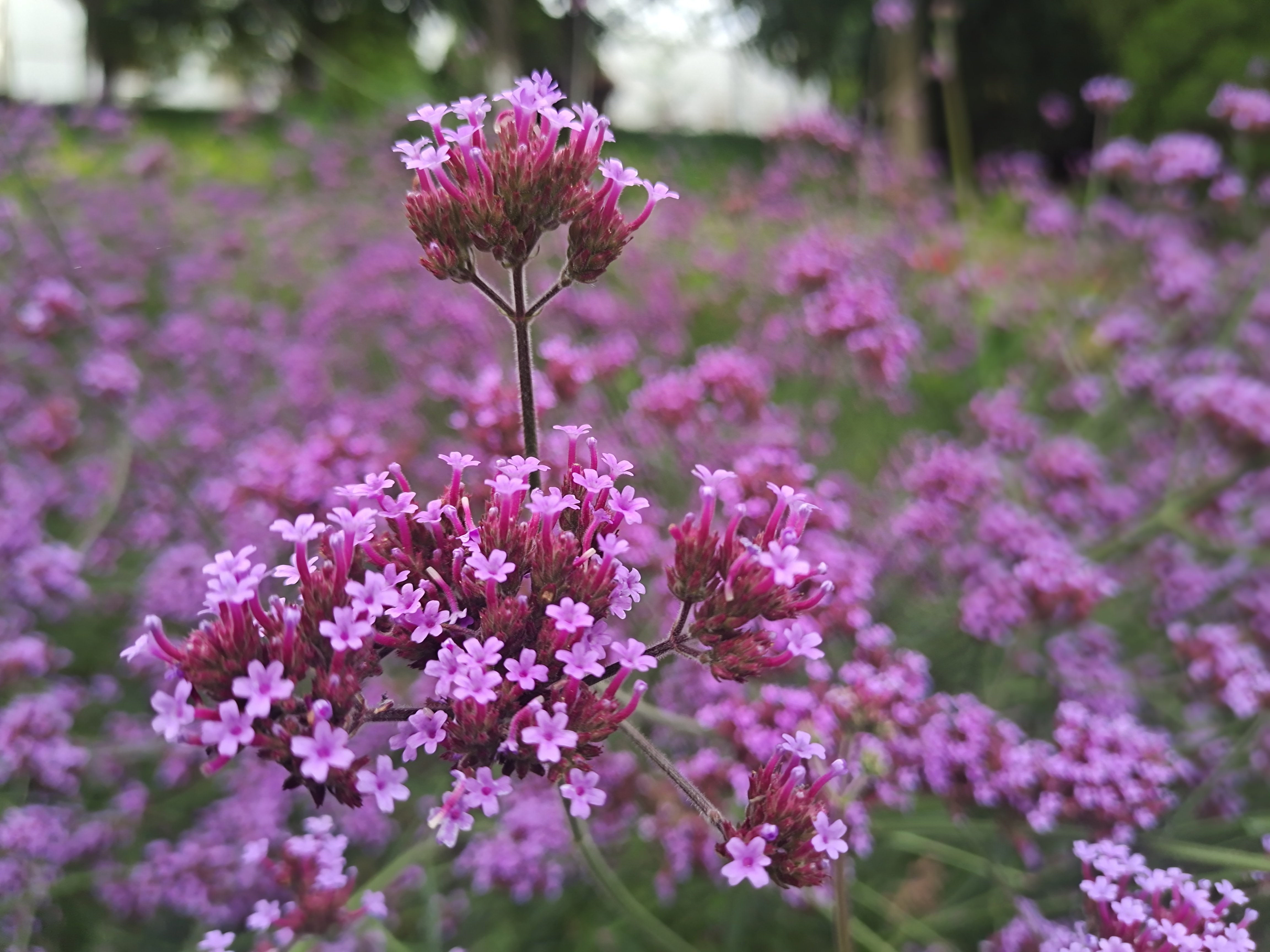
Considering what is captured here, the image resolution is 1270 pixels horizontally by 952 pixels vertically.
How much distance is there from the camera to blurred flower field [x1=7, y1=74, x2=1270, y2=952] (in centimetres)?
105

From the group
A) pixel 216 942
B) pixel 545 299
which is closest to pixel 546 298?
pixel 545 299

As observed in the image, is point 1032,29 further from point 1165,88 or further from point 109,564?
point 109,564

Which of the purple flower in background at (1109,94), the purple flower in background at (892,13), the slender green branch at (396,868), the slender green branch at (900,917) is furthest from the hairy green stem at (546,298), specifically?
the purple flower in background at (892,13)

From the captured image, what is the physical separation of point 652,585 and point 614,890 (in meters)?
0.73

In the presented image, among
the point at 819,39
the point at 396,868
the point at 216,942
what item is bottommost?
the point at 396,868

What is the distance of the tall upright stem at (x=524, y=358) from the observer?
3.66ft

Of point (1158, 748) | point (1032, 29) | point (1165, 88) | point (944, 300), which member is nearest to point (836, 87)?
point (1032, 29)

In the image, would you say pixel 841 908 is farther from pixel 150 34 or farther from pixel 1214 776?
pixel 150 34

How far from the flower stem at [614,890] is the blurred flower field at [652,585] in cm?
2

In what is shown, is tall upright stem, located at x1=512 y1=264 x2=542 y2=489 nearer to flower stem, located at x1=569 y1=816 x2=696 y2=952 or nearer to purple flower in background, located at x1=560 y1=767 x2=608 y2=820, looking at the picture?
purple flower in background, located at x1=560 y1=767 x2=608 y2=820

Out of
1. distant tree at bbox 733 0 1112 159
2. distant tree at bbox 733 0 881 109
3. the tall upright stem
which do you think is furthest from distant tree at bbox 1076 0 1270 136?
the tall upright stem

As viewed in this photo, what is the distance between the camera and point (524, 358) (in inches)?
43.9

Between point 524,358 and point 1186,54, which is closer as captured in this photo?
point 524,358

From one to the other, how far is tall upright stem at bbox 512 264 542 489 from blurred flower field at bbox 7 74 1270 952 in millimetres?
73
